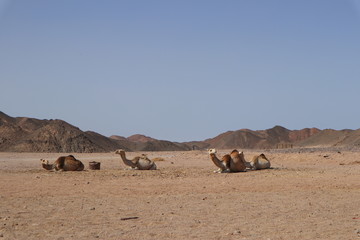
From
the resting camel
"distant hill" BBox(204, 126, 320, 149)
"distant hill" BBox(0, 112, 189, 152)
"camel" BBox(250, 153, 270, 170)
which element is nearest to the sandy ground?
the resting camel

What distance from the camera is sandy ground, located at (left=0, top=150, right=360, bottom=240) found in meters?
9.34

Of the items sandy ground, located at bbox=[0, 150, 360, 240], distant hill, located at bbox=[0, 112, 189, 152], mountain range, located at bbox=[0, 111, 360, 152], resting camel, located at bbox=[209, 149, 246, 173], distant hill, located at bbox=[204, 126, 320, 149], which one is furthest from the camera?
distant hill, located at bbox=[204, 126, 320, 149]

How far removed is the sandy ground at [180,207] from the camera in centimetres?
934

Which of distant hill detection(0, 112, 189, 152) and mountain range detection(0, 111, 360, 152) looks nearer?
distant hill detection(0, 112, 189, 152)

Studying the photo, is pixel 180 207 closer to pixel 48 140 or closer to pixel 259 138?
pixel 48 140

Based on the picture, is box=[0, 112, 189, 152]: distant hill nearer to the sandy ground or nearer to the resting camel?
the resting camel

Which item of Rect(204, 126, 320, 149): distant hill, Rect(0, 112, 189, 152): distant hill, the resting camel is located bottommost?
the resting camel

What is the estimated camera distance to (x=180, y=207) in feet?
40.2

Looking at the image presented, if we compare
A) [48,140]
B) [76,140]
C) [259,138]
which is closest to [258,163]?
[76,140]

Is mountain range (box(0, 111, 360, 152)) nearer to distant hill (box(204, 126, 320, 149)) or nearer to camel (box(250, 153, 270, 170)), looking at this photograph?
distant hill (box(204, 126, 320, 149))

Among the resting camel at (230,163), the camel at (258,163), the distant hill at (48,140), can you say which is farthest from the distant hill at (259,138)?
the resting camel at (230,163)

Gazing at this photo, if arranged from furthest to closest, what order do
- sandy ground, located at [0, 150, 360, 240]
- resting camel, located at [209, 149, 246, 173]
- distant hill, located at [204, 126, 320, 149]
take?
1. distant hill, located at [204, 126, 320, 149]
2. resting camel, located at [209, 149, 246, 173]
3. sandy ground, located at [0, 150, 360, 240]

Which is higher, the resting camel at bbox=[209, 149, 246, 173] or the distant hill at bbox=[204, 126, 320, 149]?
the distant hill at bbox=[204, 126, 320, 149]

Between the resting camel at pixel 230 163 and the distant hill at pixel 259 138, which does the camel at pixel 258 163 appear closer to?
the resting camel at pixel 230 163
